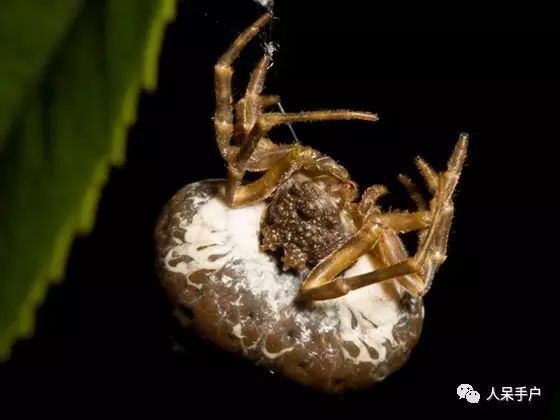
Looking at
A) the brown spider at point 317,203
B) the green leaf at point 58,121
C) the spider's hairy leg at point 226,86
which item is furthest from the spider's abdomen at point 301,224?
the green leaf at point 58,121

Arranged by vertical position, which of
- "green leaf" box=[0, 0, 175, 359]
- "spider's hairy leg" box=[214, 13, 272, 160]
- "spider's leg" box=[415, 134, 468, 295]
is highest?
"spider's hairy leg" box=[214, 13, 272, 160]

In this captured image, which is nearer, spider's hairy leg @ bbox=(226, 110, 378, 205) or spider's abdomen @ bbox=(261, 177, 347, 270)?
spider's hairy leg @ bbox=(226, 110, 378, 205)

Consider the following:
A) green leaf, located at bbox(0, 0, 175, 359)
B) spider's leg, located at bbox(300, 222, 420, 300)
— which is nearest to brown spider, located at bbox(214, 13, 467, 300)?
spider's leg, located at bbox(300, 222, 420, 300)

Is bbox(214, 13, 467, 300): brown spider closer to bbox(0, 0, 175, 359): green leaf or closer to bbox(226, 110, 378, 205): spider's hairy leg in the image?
bbox(226, 110, 378, 205): spider's hairy leg

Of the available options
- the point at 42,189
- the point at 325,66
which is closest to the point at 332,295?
the point at 325,66

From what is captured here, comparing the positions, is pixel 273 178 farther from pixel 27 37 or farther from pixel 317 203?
pixel 27 37

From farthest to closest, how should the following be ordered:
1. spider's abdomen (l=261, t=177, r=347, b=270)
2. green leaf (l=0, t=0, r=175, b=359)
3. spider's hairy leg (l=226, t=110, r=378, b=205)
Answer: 1. spider's abdomen (l=261, t=177, r=347, b=270)
2. spider's hairy leg (l=226, t=110, r=378, b=205)
3. green leaf (l=0, t=0, r=175, b=359)

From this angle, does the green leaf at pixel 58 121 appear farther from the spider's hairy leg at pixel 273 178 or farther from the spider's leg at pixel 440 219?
the spider's leg at pixel 440 219

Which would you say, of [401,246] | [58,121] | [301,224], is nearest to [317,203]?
[301,224]
